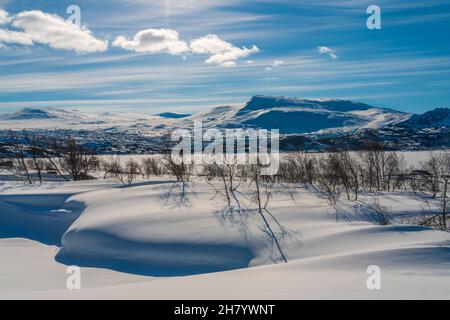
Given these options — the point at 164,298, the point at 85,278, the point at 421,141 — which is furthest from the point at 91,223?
the point at 421,141

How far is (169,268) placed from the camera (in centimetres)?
1113

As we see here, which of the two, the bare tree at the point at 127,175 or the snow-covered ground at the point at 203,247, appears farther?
the bare tree at the point at 127,175

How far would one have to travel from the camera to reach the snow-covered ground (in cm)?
744

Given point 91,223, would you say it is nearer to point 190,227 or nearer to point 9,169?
point 190,227

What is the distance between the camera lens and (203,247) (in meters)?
11.5

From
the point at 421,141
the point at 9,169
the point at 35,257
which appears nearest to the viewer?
the point at 35,257

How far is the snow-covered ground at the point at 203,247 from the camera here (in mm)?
7438

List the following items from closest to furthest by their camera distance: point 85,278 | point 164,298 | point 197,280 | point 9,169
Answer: point 164,298, point 197,280, point 85,278, point 9,169

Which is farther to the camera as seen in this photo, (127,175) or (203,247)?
(127,175)

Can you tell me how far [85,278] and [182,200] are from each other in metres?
6.22

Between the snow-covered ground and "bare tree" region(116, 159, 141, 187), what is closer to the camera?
the snow-covered ground

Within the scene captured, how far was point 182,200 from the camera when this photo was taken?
53.9 ft
